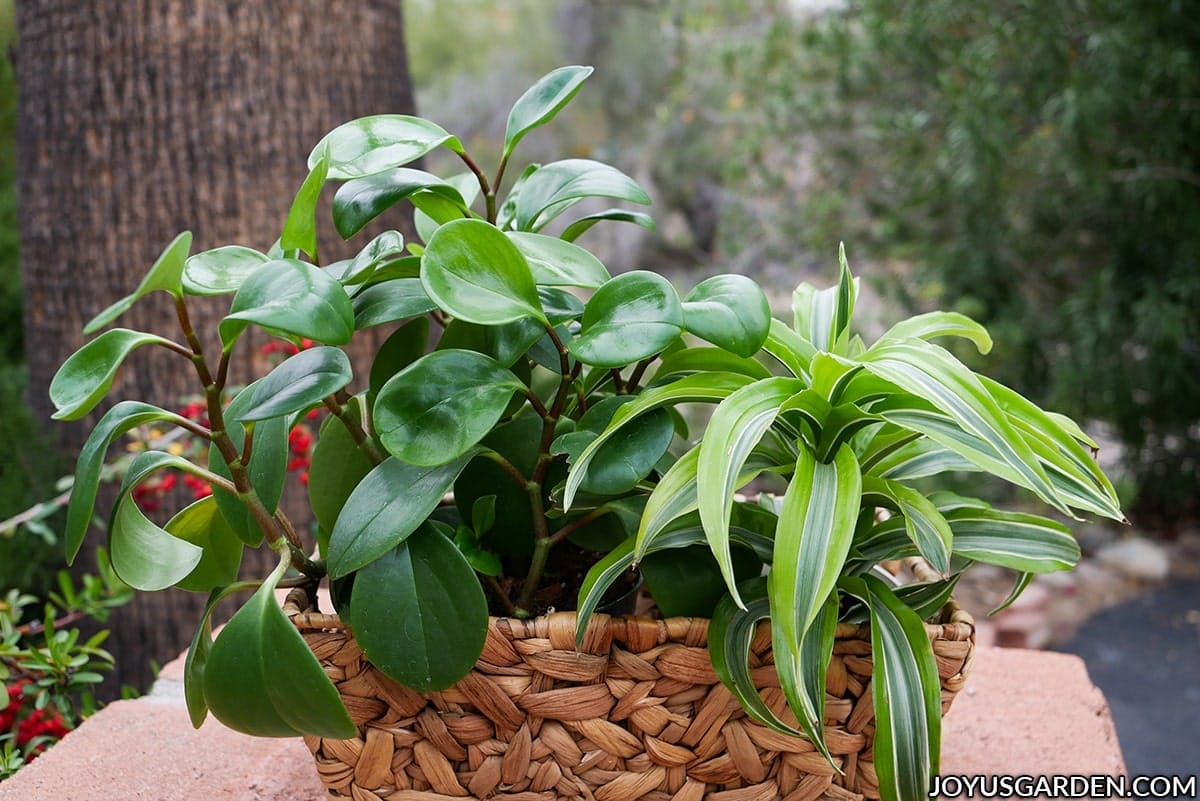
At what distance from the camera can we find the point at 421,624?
2.08ft

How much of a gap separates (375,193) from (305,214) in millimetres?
63

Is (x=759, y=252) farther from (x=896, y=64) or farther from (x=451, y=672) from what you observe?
(x=451, y=672)

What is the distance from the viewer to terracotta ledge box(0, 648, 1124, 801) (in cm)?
87

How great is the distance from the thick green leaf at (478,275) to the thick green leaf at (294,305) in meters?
0.06

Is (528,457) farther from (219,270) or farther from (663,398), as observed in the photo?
(219,270)

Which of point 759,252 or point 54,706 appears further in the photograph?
point 759,252

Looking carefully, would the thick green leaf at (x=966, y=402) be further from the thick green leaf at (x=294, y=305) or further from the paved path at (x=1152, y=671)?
the paved path at (x=1152, y=671)

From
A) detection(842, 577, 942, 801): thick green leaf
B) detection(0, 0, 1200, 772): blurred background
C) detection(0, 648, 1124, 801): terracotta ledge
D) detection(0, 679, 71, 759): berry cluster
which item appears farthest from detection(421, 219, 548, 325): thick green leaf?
detection(0, 0, 1200, 772): blurred background

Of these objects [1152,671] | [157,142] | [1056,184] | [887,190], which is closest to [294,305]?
[157,142]

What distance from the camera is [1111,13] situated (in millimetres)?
2713

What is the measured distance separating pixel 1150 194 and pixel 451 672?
2759mm

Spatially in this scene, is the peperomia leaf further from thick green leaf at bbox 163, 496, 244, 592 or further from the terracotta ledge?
the terracotta ledge

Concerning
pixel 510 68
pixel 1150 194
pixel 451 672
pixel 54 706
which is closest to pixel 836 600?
pixel 451 672

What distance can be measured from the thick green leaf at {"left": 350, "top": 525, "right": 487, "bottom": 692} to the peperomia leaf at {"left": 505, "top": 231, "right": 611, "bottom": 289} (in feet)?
0.66
